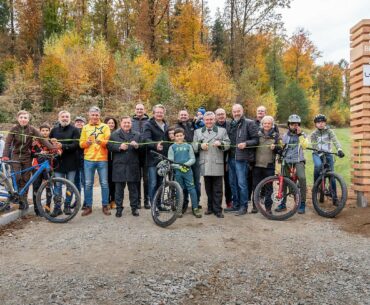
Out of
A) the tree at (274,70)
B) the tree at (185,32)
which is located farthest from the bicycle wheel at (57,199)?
the tree at (274,70)

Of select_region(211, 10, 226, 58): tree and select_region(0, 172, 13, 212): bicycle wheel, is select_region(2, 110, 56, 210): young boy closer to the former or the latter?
select_region(0, 172, 13, 212): bicycle wheel

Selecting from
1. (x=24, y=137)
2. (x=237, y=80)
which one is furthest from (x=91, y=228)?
(x=237, y=80)

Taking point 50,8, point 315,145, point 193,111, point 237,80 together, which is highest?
point 50,8

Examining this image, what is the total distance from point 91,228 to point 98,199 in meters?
3.30

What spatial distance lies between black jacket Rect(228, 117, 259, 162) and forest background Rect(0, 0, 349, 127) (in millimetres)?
17181

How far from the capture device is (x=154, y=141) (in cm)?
732

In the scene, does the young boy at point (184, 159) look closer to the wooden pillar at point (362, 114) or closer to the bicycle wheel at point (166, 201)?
the bicycle wheel at point (166, 201)

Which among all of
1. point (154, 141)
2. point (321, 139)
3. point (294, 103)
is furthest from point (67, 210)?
point (294, 103)

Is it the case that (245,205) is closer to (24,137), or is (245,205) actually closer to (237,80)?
(24,137)

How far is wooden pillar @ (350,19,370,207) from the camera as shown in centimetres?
740

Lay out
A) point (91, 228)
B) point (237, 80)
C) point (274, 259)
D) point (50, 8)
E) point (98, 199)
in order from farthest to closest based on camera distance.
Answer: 1. point (50, 8)
2. point (237, 80)
3. point (98, 199)
4. point (91, 228)
5. point (274, 259)

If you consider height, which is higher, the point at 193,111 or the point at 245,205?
the point at 193,111

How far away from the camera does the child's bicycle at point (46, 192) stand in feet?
21.3

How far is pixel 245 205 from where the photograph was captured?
278 inches
